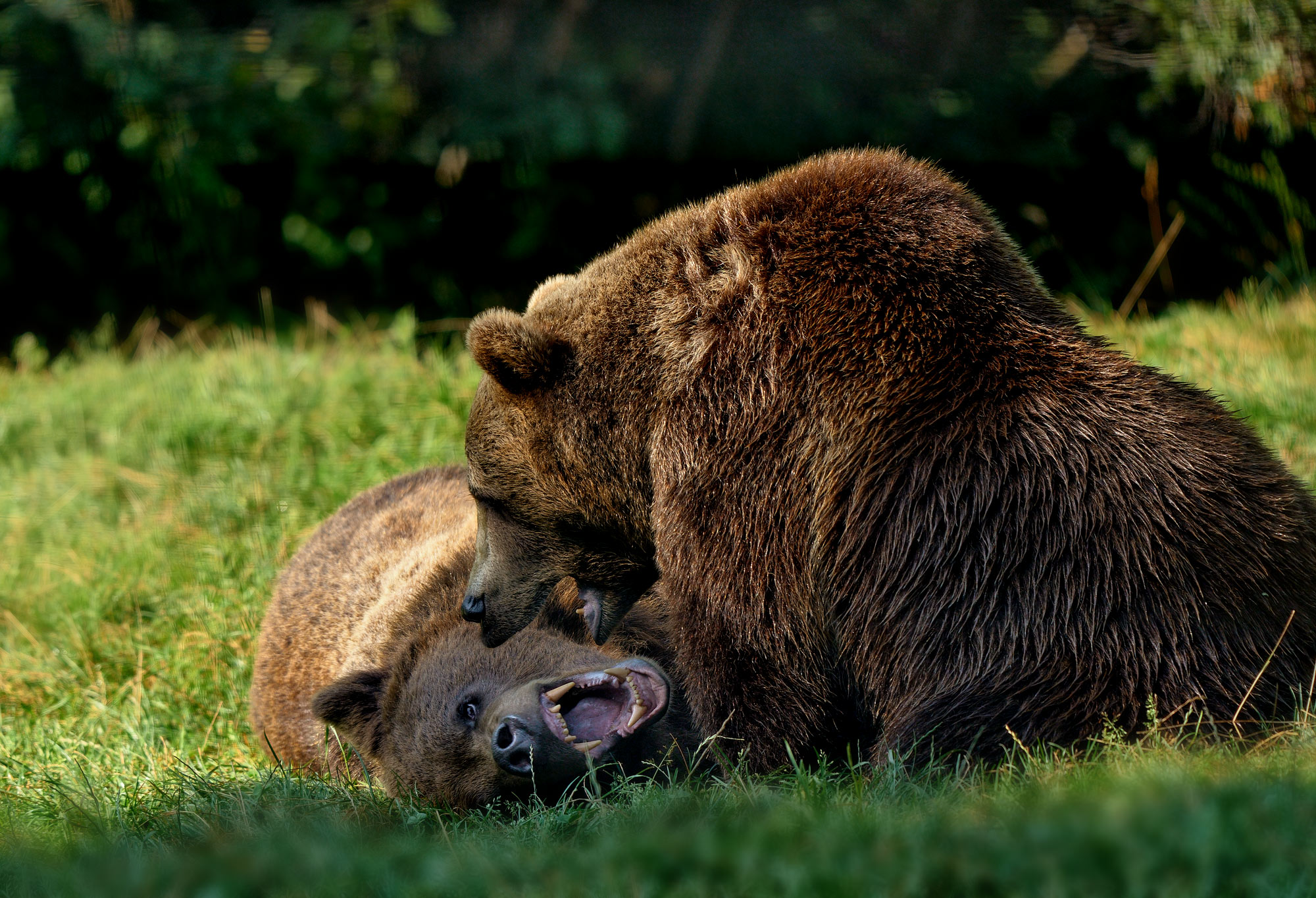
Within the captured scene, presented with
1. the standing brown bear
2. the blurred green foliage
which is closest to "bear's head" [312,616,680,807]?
the standing brown bear

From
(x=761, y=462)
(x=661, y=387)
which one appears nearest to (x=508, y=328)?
(x=661, y=387)

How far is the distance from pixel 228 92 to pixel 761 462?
770 cm

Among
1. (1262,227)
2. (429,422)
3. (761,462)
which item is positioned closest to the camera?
(761,462)

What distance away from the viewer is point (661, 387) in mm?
3979

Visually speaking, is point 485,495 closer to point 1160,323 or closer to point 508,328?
point 508,328

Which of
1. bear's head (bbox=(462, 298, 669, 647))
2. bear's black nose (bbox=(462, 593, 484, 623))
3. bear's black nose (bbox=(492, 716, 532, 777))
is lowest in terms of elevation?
bear's black nose (bbox=(492, 716, 532, 777))

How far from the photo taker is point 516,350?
4.04 meters

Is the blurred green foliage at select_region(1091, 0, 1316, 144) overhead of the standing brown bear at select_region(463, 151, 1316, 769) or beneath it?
overhead

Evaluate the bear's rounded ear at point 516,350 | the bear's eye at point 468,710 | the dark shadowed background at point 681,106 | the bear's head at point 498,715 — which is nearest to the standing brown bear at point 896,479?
the bear's rounded ear at point 516,350

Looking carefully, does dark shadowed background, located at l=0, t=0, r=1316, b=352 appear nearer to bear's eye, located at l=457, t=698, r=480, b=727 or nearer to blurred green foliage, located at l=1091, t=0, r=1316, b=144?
blurred green foliage, located at l=1091, t=0, r=1316, b=144

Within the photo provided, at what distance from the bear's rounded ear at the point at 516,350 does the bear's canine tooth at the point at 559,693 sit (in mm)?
984

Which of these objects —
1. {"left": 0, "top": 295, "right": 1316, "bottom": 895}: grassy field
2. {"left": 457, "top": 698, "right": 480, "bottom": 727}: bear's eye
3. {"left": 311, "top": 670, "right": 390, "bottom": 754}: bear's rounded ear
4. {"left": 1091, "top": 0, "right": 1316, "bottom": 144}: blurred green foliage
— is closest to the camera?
{"left": 0, "top": 295, "right": 1316, "bottom": 895}: grassy field

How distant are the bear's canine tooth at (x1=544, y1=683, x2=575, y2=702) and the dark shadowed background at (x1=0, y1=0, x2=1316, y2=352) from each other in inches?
211

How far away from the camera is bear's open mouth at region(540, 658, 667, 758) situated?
4.04m
